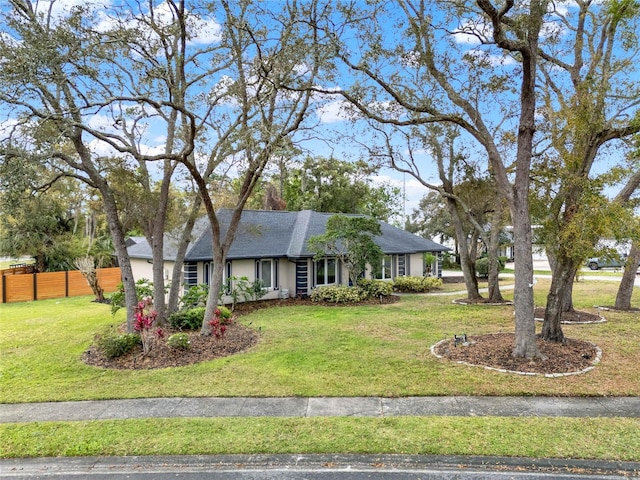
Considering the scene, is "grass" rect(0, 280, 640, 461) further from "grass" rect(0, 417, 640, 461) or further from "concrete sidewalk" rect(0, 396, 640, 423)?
"concrete sidewalk" rect(0, 396, 640, 423)

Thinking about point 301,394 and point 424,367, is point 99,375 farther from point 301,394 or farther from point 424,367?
point 424,367

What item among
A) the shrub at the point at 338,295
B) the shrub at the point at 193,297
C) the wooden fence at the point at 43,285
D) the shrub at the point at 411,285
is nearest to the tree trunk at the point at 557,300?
the shrub at the point at 338,295

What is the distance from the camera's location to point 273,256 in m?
18.4

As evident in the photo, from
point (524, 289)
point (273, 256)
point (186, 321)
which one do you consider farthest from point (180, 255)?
point (524, 289)

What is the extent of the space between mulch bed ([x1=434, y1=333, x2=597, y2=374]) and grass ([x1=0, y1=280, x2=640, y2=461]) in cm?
39

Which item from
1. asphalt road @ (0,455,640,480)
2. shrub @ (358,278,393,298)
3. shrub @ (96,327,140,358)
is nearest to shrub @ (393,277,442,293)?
shrub @ (358,278,393,298)

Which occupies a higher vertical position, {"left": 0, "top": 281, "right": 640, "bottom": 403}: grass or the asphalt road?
{"left": 0, "top": 281, "right": 640, "bottom": 403}: grass

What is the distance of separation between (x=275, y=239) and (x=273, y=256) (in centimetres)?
169

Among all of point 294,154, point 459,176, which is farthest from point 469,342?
point 459,176

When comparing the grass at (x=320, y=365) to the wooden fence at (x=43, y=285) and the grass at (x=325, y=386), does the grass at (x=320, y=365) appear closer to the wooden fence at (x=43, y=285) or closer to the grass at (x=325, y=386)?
the grass at (x=325, y=386)

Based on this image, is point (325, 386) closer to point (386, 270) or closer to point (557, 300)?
point (557, 300)

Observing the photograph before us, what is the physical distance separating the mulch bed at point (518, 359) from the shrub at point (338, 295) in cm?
788

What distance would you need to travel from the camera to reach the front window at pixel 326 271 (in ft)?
65.4

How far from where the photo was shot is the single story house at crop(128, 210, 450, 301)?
1711 centimetres
